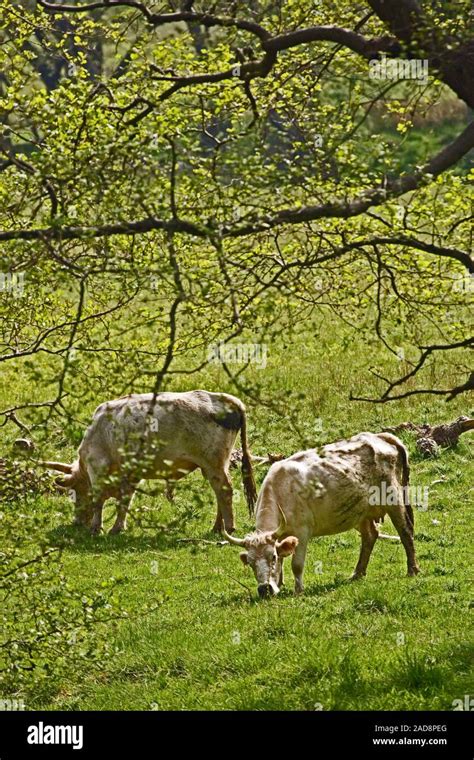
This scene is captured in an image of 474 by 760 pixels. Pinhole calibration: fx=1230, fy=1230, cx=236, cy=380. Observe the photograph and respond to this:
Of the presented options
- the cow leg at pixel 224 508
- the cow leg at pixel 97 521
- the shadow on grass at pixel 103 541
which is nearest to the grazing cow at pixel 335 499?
the shadow on grass at pixel 103 541

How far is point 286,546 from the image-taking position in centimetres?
1566

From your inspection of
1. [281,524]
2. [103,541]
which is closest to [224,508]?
[103,541]

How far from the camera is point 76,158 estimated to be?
452 inches

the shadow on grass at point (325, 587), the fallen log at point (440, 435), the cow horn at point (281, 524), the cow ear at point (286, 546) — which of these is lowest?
the shadow on grass at point (325, 587)

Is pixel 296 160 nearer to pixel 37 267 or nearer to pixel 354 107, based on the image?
pixel 354 107

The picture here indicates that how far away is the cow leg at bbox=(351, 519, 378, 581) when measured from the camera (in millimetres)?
16719

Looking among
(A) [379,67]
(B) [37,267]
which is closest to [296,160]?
(A) [379,67]

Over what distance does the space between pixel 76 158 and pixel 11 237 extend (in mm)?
993

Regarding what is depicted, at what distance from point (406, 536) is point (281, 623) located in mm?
3118

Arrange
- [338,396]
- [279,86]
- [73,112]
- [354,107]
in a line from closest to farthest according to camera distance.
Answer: [354,107], [73,112], [279,86], [338,396]

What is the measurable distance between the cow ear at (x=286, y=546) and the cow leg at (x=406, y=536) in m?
1.74

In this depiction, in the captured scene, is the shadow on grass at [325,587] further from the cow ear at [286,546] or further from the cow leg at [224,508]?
the cow leg at [224,508]

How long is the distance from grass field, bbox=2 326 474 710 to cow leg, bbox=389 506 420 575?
252 millimetres

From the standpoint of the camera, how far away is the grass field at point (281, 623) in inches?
479
